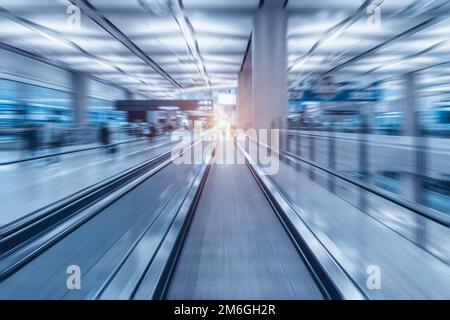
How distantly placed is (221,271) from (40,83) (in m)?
18.6

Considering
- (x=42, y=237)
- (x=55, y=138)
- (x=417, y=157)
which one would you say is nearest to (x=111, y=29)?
(x=55, y=138)

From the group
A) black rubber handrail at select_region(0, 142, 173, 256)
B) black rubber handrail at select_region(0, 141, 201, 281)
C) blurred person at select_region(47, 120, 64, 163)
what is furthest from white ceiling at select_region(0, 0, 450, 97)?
black rubber handrail at select_region(0, 141, 201, 281)

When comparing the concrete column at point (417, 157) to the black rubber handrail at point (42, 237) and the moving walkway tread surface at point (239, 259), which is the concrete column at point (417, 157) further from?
the black rubber handrail at point (42, 237)

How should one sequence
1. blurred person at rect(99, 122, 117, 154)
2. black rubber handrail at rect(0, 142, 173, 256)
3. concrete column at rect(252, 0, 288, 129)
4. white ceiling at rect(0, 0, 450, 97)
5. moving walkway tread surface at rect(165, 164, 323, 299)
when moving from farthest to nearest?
blurred person at rect(99, 122, 117, 154)
concrete column at rect(252, 0, 288, 129)
white ceiling at rect(0, 0, 450, 97)
black rubber handrail at rect(0, 142, 173, 256)
moving walkway tread surface at rect(165, 164, 323, 299)

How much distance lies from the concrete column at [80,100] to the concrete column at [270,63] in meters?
9.64

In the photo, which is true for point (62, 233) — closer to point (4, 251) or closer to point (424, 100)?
point (4, 251)

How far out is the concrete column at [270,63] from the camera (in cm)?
1566

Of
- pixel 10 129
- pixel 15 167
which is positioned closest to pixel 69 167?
pixel 15 167

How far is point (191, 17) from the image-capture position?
1647 centimetres

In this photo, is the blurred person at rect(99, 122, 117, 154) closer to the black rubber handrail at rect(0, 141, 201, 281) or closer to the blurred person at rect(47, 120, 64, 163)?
the blurred person at rect(47, 120, 64, 163)

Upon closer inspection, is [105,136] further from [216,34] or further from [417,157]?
[417,157]

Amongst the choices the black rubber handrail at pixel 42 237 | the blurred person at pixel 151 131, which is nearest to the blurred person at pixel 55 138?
the black rubber handrail at pixel 42 237

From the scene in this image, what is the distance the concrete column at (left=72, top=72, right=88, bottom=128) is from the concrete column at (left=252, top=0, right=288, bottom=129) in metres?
9.64

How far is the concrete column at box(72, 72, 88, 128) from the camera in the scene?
20.1m
